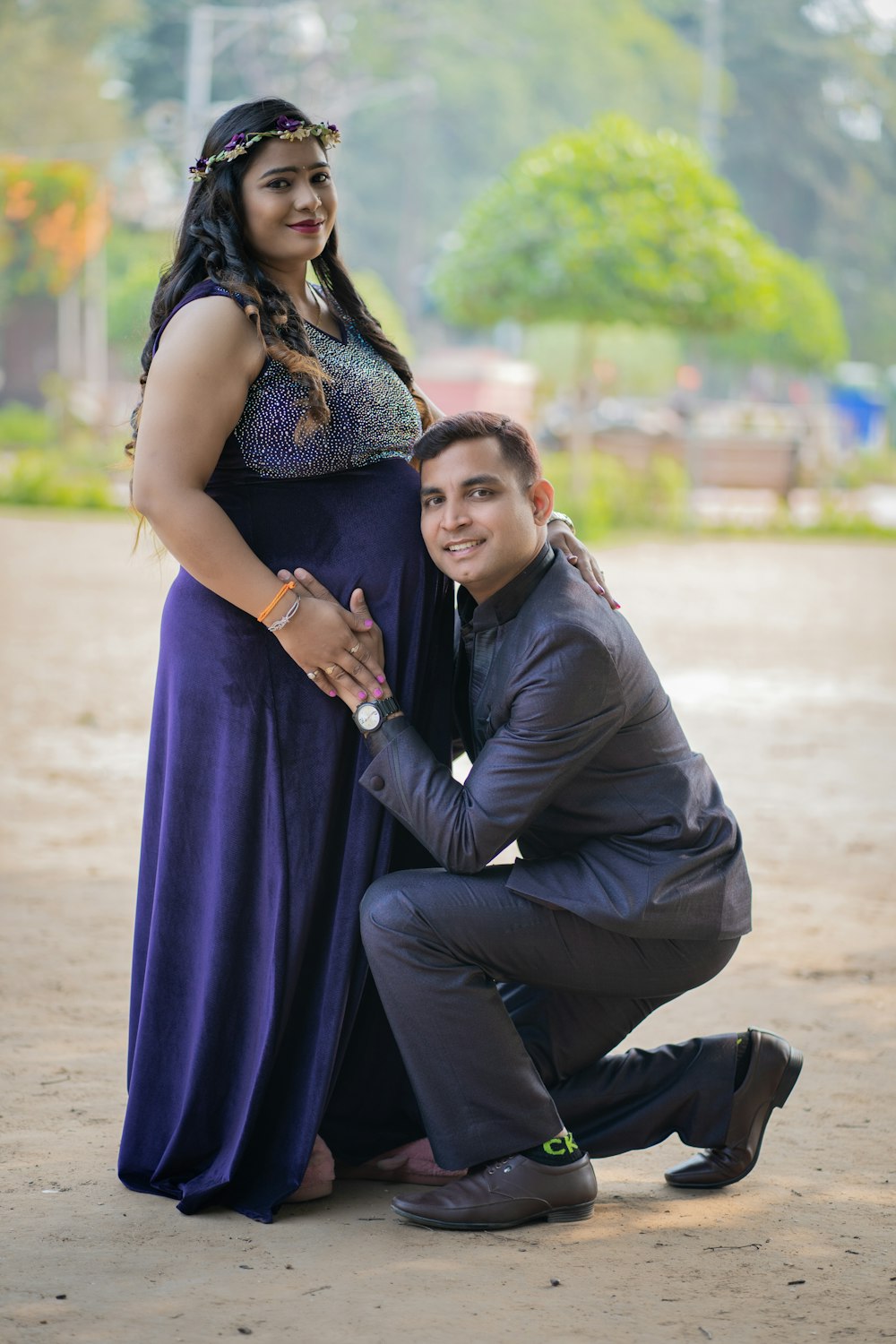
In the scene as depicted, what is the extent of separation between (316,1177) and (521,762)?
0.86 m

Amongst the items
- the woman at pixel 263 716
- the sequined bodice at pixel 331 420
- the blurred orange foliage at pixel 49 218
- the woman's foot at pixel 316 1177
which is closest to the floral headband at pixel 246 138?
the woman at pixel 263 716

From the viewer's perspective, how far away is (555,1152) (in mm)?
2799

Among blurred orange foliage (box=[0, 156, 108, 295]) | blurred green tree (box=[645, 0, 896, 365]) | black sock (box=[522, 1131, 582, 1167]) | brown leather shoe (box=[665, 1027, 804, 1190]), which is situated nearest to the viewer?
black sock (box=[522, 1131, 582, 1167])

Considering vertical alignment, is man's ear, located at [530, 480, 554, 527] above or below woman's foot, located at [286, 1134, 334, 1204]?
above

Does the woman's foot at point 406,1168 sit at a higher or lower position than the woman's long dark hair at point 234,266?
lower

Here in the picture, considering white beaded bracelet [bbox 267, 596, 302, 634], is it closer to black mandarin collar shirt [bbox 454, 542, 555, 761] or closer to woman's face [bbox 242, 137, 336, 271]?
black mandarin collar shirt [bbox 454, 542, 555, 761]

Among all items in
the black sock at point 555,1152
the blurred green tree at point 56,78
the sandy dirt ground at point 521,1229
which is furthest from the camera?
the blurred green tree at point 56,78

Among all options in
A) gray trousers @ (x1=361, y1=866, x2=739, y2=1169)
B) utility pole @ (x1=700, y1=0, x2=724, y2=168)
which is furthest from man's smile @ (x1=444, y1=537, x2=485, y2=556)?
utility pole @ (x1=700, y1=0, x2=724, y2=168)

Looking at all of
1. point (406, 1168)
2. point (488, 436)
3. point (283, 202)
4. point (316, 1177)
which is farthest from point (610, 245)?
point (316, 1177)

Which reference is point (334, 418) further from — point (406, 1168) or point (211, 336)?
point (406, 1168)

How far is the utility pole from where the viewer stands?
46.5 metres

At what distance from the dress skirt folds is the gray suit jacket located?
0.18 meters

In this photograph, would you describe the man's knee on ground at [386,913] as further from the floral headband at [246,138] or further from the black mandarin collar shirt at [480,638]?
the floral headband at [246,138]

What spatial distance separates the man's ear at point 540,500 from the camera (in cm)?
288
